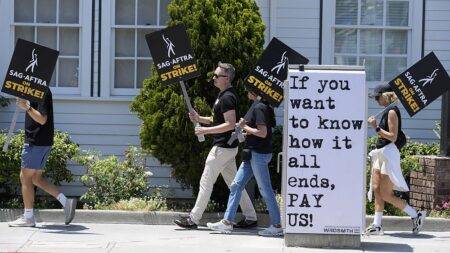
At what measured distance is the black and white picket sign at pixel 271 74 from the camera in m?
9.77

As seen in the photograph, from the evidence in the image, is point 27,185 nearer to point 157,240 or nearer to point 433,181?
point 157,240

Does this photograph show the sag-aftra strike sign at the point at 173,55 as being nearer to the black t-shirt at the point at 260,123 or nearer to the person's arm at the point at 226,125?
the person's arm at the point at 226,125

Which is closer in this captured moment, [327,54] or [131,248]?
[131,248]

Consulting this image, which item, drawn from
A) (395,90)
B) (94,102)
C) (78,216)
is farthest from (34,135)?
(395,90)

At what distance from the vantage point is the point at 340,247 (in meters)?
9.02

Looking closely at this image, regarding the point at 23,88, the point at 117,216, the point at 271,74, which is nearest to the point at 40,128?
the point at 23,88

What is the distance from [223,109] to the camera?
970 cm

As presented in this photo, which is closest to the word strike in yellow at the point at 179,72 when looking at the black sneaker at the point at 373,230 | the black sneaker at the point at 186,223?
the black sneaker at the point at 186,223

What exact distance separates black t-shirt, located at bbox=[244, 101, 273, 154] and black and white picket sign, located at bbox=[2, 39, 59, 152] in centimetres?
240

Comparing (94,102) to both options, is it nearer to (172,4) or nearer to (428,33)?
(172,4)

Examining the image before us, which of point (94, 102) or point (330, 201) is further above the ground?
point (94, 102)

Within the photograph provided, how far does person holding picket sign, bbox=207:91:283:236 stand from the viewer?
31.3 ft

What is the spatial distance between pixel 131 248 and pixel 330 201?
2.17 m

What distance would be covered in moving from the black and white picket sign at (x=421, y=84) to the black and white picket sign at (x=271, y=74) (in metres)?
1.18
